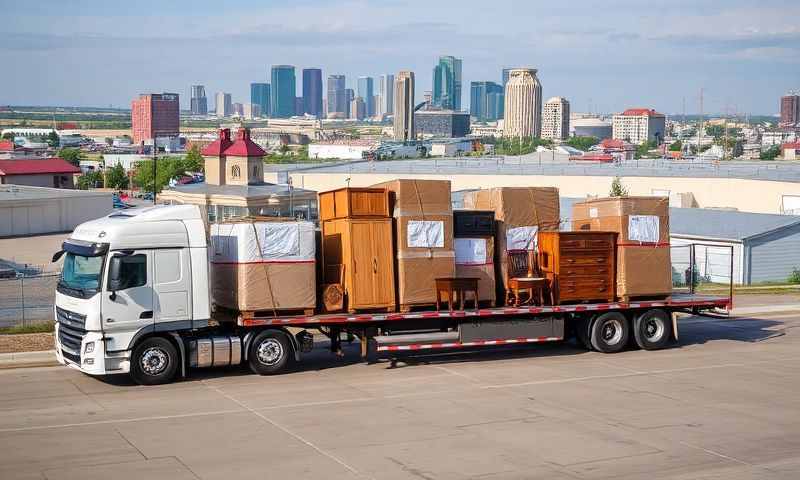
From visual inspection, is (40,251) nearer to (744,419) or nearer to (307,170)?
(307,170)

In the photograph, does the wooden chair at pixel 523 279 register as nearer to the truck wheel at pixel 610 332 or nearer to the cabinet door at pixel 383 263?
the truck wheel at pixel 610 332

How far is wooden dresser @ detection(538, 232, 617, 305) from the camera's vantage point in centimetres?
2219

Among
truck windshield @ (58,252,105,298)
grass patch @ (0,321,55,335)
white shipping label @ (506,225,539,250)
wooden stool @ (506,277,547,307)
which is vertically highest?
white shipping label @ (506,225,539,250)

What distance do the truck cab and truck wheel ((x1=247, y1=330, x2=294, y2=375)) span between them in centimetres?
118

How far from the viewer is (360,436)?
15648 millimetres

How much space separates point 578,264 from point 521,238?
4.51 ft

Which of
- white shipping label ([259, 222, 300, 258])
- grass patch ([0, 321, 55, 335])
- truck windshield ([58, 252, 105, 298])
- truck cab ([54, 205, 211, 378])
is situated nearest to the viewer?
truck cab ([54, 205, 211, 378])

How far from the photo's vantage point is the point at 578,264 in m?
22.4

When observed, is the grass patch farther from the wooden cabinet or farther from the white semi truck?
the wooden cabinet

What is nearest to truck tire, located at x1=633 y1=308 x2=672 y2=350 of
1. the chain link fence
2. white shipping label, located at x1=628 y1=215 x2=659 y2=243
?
white shipping label, located at x1=628 y1=215 x2=659 y2=243

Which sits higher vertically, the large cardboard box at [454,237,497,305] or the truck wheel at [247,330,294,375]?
the large cardboard box at [454,237,497,305]

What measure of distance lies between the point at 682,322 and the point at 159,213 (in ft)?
51.2

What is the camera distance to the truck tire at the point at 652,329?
75.9ft

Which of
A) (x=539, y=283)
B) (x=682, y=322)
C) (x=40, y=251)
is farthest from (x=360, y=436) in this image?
(x=40, y=251)
